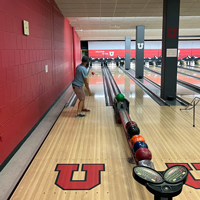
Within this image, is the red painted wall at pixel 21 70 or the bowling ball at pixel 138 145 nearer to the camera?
the bowling ball at pixel 138 145

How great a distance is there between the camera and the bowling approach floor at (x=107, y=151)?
7.45ft

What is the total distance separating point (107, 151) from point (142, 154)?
95 centimetres

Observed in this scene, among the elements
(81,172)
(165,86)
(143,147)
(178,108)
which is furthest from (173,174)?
(165,86)

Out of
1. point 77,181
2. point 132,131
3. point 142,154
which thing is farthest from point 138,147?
point 77,181

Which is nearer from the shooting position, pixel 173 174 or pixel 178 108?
pixel 173 174

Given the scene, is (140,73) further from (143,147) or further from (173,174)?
(173,174)

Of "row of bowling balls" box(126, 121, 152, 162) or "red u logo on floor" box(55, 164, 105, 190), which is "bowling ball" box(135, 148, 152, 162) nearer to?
"row of bowling balls" box(126, 121, 152, 162)

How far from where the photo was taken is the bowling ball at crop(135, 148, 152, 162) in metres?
2.29

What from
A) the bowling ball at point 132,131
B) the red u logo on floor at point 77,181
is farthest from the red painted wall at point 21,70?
the bowling ball at point 132,131

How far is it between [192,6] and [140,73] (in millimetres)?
5572

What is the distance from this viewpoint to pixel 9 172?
2.68 m

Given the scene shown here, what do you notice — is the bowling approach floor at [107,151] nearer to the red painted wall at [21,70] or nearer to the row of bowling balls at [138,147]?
the row of bowling balls at [138,147]

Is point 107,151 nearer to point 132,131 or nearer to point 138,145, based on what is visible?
point 132,131

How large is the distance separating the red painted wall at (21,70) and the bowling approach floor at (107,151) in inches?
17.6
